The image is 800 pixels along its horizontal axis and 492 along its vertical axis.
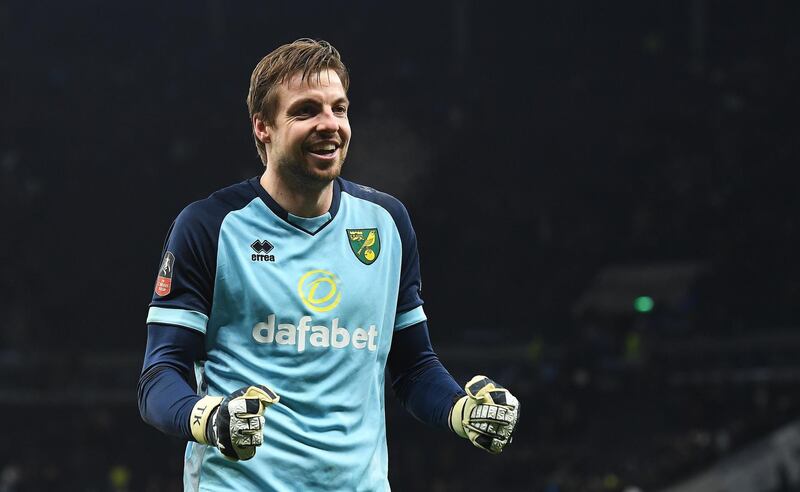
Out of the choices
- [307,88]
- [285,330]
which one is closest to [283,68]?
[307,88]

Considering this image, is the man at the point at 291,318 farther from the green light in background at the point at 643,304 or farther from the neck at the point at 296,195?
the green light in background at the point at 643,304

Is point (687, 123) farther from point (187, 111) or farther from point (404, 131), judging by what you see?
point (187, 111)

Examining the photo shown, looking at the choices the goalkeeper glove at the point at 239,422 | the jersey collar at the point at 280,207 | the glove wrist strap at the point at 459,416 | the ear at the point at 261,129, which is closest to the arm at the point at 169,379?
the goalkeeper glove at the point at 239,422

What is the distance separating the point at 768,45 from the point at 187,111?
35.4ft

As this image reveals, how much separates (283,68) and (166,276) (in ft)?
1.75

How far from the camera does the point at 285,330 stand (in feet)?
8.87

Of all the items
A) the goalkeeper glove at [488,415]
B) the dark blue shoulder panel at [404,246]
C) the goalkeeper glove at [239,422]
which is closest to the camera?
the goalkeeper glove at [239,422]

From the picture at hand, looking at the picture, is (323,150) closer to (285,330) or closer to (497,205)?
(285,330)

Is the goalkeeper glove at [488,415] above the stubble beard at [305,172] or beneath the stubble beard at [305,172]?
beneath

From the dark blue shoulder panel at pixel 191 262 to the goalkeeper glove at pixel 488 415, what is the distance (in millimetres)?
626

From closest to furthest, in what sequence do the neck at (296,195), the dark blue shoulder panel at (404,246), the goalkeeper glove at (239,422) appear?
the goalkeeper glove at (239,422), the neck at (296,195), the dark blue shoulder panel at (404,246)

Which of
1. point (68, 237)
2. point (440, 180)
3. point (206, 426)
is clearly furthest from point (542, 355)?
point (206, 426)

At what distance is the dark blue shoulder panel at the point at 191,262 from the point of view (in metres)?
2.69

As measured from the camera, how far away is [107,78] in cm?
2383
